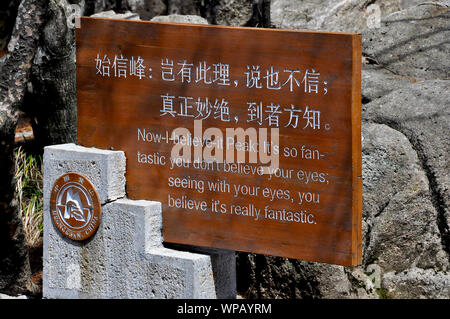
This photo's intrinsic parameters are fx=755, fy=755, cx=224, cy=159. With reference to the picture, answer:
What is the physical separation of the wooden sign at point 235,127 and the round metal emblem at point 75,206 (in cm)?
24

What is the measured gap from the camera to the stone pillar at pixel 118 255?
Answer: 4578 millimetres

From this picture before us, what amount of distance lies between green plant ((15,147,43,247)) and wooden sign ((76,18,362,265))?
2.26 metres

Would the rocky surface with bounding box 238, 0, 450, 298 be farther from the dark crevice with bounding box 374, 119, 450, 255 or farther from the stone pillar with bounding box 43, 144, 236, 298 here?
the stone pillar with bounding box 43, 144, 236, 298

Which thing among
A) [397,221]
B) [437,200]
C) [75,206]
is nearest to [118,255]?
[75,206]

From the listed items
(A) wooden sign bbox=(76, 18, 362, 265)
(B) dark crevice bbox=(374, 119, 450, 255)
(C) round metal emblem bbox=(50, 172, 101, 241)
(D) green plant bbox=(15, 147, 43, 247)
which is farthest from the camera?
(D) green plant bbox=(15, 147, 43, 247)

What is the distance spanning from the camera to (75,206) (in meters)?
4.91

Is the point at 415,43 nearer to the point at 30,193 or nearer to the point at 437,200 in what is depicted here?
the point at 437,200

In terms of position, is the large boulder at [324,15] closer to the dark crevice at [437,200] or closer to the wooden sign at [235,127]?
the dark crevice at [437,200]

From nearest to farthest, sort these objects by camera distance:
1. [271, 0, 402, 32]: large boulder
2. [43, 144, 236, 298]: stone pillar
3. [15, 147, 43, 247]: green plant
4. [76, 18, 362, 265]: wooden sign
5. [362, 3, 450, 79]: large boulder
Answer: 1. [76, 18, 362, 265]: wooden sign
2. [43, 144, 236, 298]: stone pillar
3. [362, 3, 450, 79]: large boulder
4. [15, 147, 43, 247]: green plant
5. [271, 0, 402, 32]: large boulder

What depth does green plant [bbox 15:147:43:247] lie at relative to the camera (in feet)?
22.9

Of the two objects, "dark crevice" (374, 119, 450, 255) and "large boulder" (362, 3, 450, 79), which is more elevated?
"large boulder" (362, 3, 450, 79)

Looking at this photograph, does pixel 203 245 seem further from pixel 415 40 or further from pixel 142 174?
pixel 415 40

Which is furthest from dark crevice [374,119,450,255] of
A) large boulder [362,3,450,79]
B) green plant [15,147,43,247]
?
green plant [15,147,43,247]
